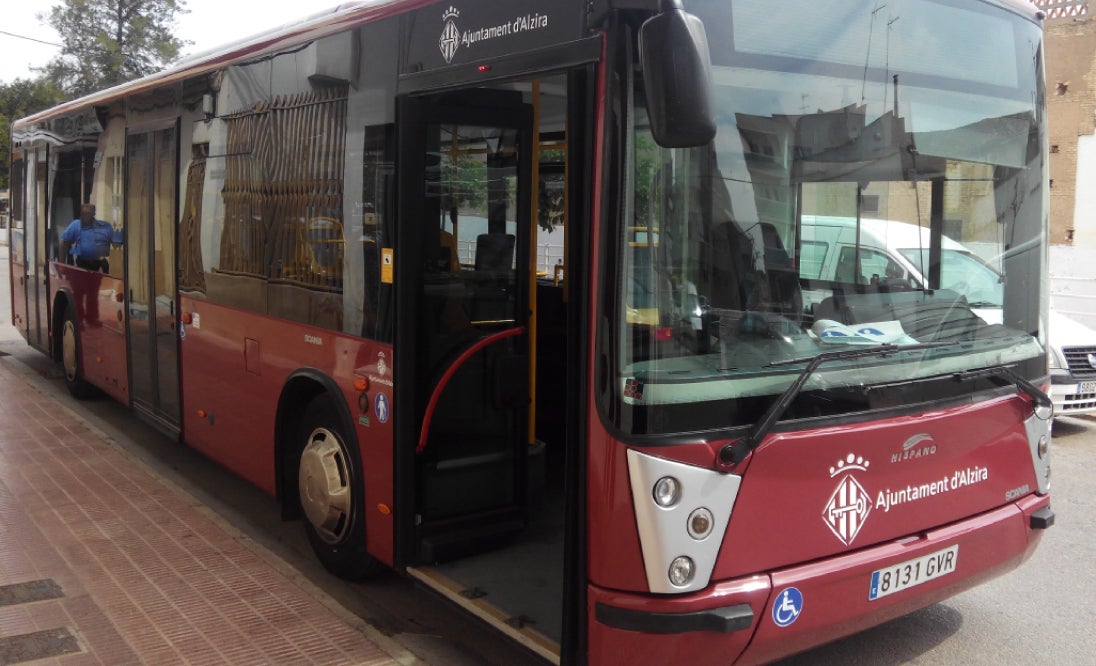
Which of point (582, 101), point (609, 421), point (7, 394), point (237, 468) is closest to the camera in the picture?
point (609, 421)

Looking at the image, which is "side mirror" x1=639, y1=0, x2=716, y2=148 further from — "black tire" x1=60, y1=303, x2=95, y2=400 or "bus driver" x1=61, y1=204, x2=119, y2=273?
"black tire" x1=60, y1=303, x2=95, y2=400

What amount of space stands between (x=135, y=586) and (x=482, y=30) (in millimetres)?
3199

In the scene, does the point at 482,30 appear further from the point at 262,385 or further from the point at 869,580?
the point at 262,385

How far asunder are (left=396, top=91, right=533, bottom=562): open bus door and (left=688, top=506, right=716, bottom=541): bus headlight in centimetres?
161

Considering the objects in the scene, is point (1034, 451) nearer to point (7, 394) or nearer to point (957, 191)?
point (957, 191)

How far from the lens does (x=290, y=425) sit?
216 inches

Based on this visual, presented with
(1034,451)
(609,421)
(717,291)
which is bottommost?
(1034,451)

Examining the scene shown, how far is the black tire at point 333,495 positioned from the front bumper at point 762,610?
72.0 inches

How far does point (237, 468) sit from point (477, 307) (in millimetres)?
2327

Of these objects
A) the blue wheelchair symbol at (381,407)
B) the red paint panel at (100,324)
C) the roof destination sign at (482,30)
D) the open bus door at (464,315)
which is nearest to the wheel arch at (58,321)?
the red paint panel at (100,324)

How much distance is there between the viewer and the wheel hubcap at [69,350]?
951 cm

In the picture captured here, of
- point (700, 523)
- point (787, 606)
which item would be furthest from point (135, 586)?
point (787, 606)

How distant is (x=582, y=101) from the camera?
3.47 meters

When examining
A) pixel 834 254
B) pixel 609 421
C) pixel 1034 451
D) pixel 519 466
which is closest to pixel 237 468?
pixel 519 466
